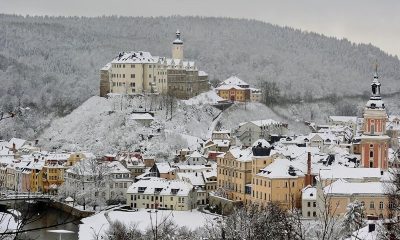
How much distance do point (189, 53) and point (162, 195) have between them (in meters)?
95.5

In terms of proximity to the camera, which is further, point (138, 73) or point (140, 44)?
point (140, 44)

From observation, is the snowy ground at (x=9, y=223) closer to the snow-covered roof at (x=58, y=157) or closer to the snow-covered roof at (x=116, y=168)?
the snow-covered roof at (x=116, y=168)

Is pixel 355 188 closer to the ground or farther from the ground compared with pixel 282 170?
closer to the ground

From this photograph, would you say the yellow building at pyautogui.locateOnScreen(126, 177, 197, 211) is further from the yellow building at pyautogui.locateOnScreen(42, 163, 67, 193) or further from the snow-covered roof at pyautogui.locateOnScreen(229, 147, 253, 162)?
the yellow building at pyautogui.locateOnScreen(42, 163, 67, 193)

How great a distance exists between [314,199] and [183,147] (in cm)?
2146

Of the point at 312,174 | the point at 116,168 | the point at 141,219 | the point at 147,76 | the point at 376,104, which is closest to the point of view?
the point at 141,219

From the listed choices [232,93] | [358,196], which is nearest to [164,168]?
[358,196]

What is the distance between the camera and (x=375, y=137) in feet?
134

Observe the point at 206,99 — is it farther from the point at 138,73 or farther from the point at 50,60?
the point at 50,60

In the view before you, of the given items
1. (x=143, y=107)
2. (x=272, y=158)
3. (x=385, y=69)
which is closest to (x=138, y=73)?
(x=143, y=107)

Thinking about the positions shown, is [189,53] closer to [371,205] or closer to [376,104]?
[376,104]

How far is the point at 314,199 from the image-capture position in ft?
119

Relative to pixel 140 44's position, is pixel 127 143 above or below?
below

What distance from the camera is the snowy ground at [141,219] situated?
113 feet
